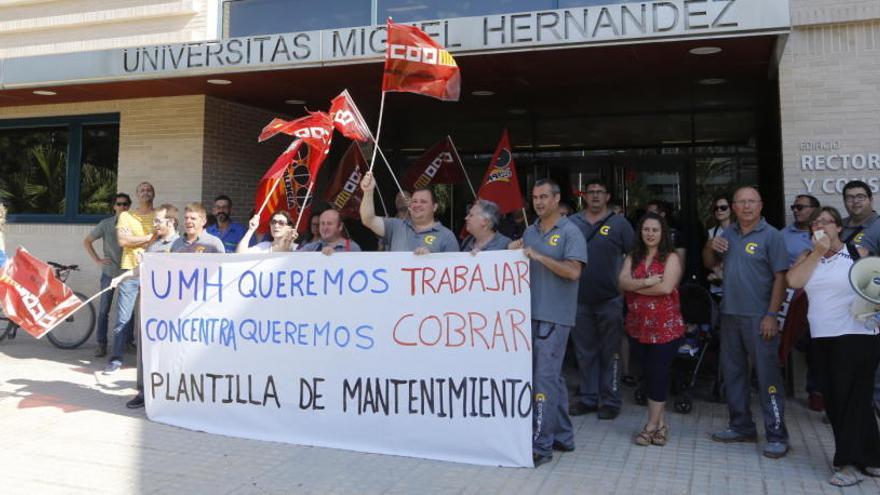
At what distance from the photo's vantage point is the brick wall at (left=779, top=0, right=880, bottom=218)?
696 cm

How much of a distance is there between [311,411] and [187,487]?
3.46 ft

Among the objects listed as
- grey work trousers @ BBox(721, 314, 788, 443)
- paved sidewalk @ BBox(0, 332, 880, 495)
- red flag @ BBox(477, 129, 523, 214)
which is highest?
red flag @ BBox(477, 129, 523, 214)

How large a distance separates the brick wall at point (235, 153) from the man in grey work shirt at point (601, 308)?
5.85 meters

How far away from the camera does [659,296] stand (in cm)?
512

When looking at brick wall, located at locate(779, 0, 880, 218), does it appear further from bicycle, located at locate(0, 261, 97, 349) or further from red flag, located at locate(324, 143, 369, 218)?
bicycle, located at locate(0, 261, 97, 349)

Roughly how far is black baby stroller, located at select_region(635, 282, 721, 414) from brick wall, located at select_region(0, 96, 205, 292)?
21.9 feet

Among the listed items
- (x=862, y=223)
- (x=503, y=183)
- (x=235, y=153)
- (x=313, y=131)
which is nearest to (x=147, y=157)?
(x=235, y=153)

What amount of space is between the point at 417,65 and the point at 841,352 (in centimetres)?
384

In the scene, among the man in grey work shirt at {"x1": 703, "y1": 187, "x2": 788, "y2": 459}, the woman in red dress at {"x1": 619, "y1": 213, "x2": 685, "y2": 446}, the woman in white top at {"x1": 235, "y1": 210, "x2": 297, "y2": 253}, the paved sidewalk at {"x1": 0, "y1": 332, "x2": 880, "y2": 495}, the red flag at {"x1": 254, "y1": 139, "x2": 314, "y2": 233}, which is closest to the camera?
the paved sidewalk at {"x1": 0, "y1": 332, "x2": 880, "y2": 495}

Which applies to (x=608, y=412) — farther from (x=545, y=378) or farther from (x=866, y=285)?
(x=866, y=285)

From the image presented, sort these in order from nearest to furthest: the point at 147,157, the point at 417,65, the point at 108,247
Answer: the point at 417,65 → the point at 108,247 → the point at 147,157

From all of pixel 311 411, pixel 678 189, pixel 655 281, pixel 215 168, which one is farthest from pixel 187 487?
pixel 678 189

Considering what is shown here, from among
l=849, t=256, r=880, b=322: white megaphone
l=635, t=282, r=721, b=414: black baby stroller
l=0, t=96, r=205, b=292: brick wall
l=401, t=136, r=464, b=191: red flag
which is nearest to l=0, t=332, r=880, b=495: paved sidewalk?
l=635, t=282, r=721, b=414: black baby stroller

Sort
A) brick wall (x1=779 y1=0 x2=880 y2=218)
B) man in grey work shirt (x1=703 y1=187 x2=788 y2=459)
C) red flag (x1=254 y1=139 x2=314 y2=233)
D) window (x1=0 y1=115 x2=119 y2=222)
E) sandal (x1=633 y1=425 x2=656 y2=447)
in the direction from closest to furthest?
man in grey work shirt (x1=703 y1=187 x2=788 y2=459), sandal (x1=633 y1=425 x2=656 y2=447), brick wall (x1=779 y1=0 x2=880 y2=218), red flag (x1=254 y1=139 x2=314 y2=233), window (x1=0 y1=115 x2=119 y2=222)
